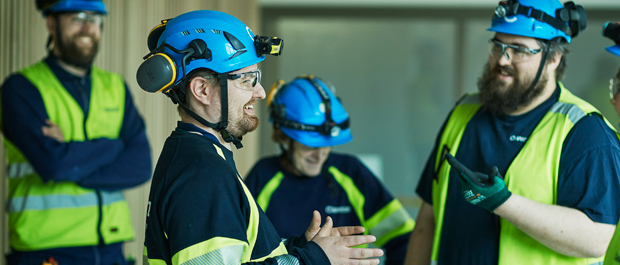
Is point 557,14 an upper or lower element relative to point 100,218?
upper

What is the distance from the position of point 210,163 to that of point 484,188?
968 millimetres

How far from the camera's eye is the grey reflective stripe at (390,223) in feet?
8.31

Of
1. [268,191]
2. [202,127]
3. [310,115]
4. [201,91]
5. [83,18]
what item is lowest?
[268,191]

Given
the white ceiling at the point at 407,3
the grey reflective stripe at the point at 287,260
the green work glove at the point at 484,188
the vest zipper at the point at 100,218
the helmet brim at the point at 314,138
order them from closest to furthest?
the grey reflective stripe at the point at 287,260 → the green work glove at the point at 484,188 → the helmet brim at the point at 314,138 → the vest zipper at the point at 100,218 → the white ceiling at the point at 407,3

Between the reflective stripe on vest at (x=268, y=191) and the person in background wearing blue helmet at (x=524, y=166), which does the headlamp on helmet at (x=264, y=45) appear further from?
the reflective stripe on vest at (x=268, y=191)

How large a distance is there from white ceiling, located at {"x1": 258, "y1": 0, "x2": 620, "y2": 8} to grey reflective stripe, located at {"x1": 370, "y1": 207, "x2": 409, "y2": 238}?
3.74m

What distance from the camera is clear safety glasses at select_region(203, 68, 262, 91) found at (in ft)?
4.83

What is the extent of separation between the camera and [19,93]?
8.75 feet

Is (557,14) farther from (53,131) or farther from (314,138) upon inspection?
(53,131)

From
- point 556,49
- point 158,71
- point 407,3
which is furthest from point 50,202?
point 407,3

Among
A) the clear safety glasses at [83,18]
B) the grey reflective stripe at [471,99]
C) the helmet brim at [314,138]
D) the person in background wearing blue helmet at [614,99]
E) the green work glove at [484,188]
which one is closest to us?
the person in background wearing blue helmet at [614,99]

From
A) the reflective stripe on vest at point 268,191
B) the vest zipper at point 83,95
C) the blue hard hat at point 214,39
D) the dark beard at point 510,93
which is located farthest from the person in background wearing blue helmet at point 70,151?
the dark beard at point 510,93

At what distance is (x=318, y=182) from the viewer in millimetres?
2584

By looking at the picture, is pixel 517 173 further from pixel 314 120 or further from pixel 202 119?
pixel 202 119
